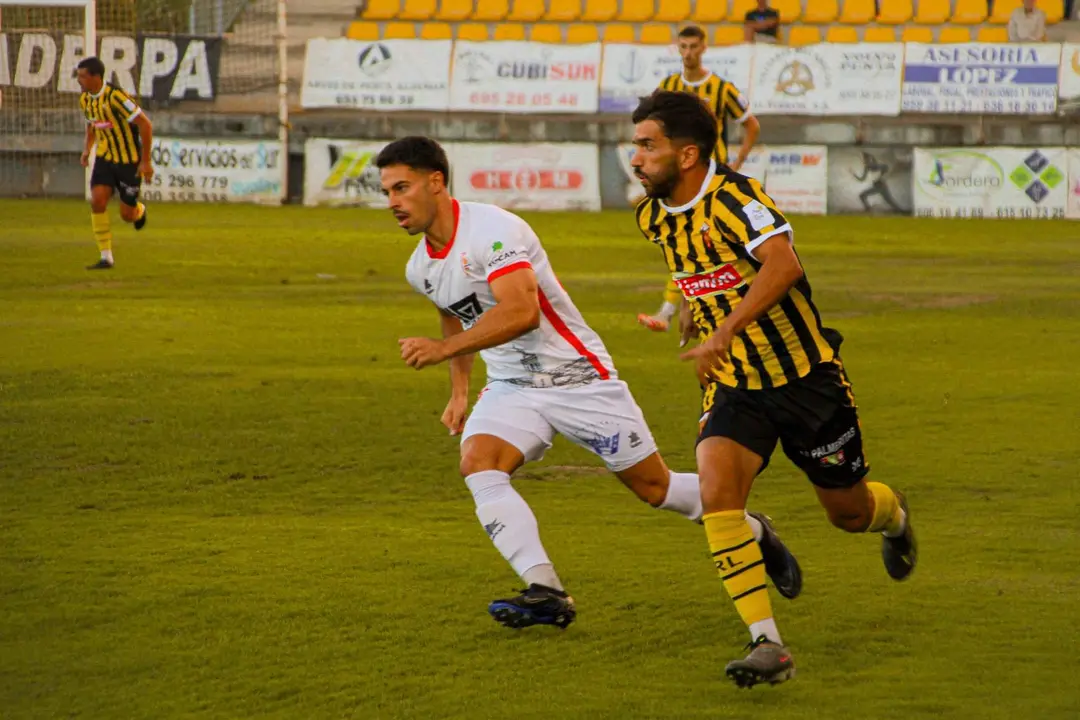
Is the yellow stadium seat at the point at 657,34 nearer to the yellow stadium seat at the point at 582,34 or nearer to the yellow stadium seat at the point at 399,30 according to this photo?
the yellow stadium seat at the point at 582,34

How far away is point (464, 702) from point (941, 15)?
2711 centimetres

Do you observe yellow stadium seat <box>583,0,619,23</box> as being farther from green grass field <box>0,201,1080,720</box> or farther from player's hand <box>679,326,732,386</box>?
player's hand <box>679,326,732,386</box>

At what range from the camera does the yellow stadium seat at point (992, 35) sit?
2873 centimetres

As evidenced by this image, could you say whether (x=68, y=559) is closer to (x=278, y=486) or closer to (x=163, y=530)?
(x=163, y=530)

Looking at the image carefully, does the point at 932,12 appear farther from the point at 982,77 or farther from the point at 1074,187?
the point at 1074,187

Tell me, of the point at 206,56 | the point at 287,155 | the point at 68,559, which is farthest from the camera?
the point at 206,56

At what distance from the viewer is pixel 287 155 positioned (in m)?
27.9

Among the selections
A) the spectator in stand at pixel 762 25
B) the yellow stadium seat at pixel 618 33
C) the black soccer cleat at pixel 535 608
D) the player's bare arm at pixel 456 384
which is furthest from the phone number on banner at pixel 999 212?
the black soccer cleat at pixel 535 608

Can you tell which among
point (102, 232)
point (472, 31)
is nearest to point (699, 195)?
point (102, 232)

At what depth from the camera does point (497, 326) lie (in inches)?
207

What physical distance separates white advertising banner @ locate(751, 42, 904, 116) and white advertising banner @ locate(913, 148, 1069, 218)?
78.1 inches

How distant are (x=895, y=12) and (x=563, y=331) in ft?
84.9

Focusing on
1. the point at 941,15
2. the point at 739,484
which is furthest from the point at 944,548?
the point at 941,15

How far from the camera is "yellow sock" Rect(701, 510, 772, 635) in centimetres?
489
